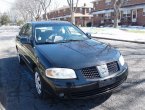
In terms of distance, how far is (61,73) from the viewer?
426 cm

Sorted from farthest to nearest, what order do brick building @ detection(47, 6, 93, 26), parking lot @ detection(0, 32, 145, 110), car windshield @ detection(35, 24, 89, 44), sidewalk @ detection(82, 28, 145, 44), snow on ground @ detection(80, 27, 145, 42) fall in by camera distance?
brick building @ detection(47, 6, 93, 26) < snow on ground @ detection(80, 27, 145, 42) < sidewalk @ detection(82, 28, 145, 44) < car windshield @ detection(35, 24, 89, 44) < parking lot @ detection(0, 32, 145, 110)

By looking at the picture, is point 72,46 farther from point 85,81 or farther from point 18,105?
point 18,105

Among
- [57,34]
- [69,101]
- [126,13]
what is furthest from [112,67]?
[126,13]

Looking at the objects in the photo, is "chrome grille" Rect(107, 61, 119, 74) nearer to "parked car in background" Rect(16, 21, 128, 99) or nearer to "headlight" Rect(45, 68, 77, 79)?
"parked car in background" Rect(16, 21, 128, 99)

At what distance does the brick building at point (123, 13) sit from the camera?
37156 mm

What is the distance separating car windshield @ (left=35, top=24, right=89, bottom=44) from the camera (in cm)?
580

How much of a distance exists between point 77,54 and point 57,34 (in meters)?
1.51

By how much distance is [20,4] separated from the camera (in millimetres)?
80500

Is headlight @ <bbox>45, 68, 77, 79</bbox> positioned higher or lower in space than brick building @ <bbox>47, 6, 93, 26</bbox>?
lower

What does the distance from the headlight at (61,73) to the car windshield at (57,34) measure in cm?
150

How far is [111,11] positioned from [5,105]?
40.0m

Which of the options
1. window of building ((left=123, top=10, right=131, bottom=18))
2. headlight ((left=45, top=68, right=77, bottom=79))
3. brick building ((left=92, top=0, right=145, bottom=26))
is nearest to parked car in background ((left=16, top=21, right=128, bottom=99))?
headlight ((left=45, top=68, right=77, bottom=79))

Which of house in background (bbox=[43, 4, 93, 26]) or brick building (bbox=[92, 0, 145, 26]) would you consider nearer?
brick building (bbox=[92, 0, 145, 26])

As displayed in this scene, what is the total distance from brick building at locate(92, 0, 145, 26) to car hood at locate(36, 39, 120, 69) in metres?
32.9
